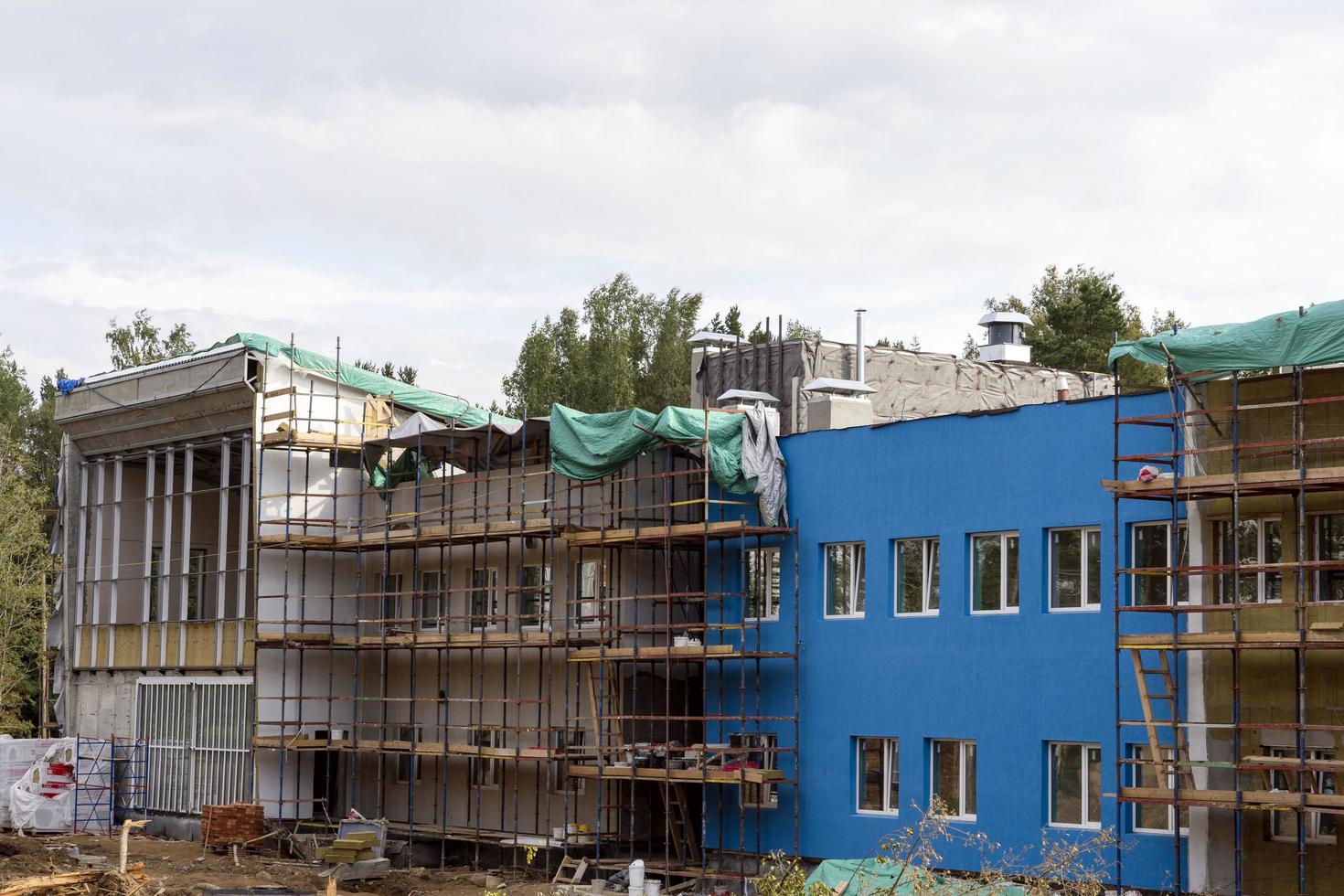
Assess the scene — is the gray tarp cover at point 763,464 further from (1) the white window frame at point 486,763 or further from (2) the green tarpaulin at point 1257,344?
(1) the white window frame at point 486,763

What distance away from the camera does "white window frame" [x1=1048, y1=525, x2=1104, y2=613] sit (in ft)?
79.5

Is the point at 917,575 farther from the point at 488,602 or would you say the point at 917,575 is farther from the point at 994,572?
the point at 488,602

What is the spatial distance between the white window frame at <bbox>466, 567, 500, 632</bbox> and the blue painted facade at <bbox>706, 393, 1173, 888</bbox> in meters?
6.22

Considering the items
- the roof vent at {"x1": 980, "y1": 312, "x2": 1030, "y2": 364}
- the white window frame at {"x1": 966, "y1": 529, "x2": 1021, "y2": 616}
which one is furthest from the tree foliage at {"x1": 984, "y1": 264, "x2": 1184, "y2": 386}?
the white window frame at {"x1": 966, "y1": 529, "x2": 1021, "y2": 616}

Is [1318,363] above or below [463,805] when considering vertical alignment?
above

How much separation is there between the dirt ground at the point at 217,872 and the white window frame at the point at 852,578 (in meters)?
7.06

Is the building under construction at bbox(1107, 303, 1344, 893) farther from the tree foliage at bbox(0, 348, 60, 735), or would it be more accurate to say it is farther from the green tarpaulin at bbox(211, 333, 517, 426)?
the tree foliage at bbox(0, 348, 60, 735)

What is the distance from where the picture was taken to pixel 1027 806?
80.3 feet

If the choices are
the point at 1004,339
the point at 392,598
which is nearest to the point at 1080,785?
the point at 1004,339

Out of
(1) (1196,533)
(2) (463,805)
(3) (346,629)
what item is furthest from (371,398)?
(1) (1196,533)

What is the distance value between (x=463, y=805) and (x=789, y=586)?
10225 mm

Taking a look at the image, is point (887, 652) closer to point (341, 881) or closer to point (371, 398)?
point (341, 881)

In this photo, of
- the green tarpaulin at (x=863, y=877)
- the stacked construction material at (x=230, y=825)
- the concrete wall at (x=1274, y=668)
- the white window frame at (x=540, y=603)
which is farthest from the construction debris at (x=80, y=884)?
the concrete wall at (x=1274, y=668)

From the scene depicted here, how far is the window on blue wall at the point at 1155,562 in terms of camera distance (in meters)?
23.5
